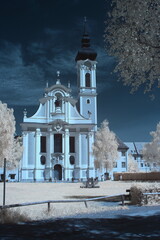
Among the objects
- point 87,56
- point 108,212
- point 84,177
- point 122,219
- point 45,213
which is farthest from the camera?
point 87,56

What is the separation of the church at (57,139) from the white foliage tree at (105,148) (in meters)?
3.87

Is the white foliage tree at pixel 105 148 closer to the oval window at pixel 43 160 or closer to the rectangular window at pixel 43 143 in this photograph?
the oval window at pixel 43 160

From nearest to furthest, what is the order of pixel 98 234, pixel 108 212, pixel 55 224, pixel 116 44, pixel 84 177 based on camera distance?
1. pixel 98 234
2. pixel 55 224
3. pixel 108 212
4. pixel 116 44
5. pixel 84 177

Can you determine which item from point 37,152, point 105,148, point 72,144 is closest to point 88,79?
point 72,144

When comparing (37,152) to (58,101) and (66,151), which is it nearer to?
(66,151)

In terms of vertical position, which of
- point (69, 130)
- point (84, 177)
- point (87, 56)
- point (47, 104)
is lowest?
point (84, 177)

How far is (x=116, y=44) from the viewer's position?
13664 mm

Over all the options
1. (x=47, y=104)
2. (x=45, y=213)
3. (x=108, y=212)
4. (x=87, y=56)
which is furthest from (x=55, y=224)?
(x=87, y=56)

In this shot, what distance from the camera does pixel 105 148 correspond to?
177ft

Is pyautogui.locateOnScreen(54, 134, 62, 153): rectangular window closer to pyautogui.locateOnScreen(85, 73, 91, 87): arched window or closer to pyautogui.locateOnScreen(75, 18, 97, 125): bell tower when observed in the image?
pyautogui.locateOnScreen(75, 18, 97, 125): bell tower

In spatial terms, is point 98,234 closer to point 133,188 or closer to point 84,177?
point 133,188

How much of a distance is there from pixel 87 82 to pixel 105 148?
18.2 meters

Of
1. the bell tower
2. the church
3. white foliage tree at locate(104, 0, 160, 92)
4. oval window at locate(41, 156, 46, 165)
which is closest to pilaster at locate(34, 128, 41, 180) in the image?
the church

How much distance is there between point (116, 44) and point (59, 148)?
4763 cm
